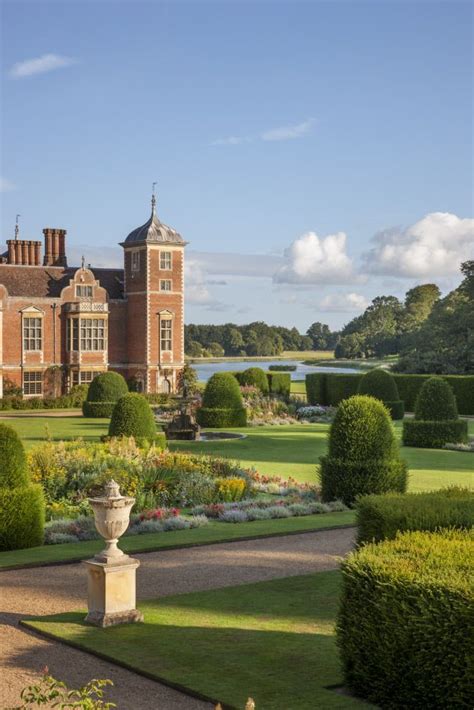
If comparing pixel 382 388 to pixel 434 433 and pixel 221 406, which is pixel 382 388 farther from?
pixel 434 433

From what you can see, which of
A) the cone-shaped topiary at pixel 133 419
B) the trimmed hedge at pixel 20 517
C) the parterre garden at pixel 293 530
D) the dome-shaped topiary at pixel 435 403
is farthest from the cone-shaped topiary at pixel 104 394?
the trimmed hedge at pixel 20 517

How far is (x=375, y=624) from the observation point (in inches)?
250

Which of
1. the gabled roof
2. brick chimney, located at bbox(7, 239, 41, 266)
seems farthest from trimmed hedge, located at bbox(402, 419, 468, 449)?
brick chimney, located at bbox(7, 239, 41, 266)

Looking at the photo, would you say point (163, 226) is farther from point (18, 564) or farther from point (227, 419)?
point (18, 564)

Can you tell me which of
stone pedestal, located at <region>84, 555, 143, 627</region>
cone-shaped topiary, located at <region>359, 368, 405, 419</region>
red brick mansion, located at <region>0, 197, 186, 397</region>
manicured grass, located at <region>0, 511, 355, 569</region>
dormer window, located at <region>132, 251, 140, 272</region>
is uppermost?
dormer window, located at <region>132, 251, 140, 272</region>

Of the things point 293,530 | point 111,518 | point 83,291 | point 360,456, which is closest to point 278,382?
point 83,291

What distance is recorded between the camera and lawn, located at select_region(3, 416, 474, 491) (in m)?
19.5

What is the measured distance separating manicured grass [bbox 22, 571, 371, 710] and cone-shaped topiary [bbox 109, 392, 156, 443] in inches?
461

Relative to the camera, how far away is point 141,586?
971 cm

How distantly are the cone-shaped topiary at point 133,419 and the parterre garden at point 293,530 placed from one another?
0.03m

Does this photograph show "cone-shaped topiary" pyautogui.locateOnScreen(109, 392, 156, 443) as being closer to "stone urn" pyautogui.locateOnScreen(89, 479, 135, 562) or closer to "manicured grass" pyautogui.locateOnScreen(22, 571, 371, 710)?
"manicured grass" pyautogui.locateOnScreen(22, 571, 371, 710)

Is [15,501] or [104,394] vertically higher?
[104,394]

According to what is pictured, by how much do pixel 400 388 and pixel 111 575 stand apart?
3402 cm

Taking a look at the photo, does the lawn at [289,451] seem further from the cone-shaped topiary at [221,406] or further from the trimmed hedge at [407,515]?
the trimmed hedge at [407,515]
